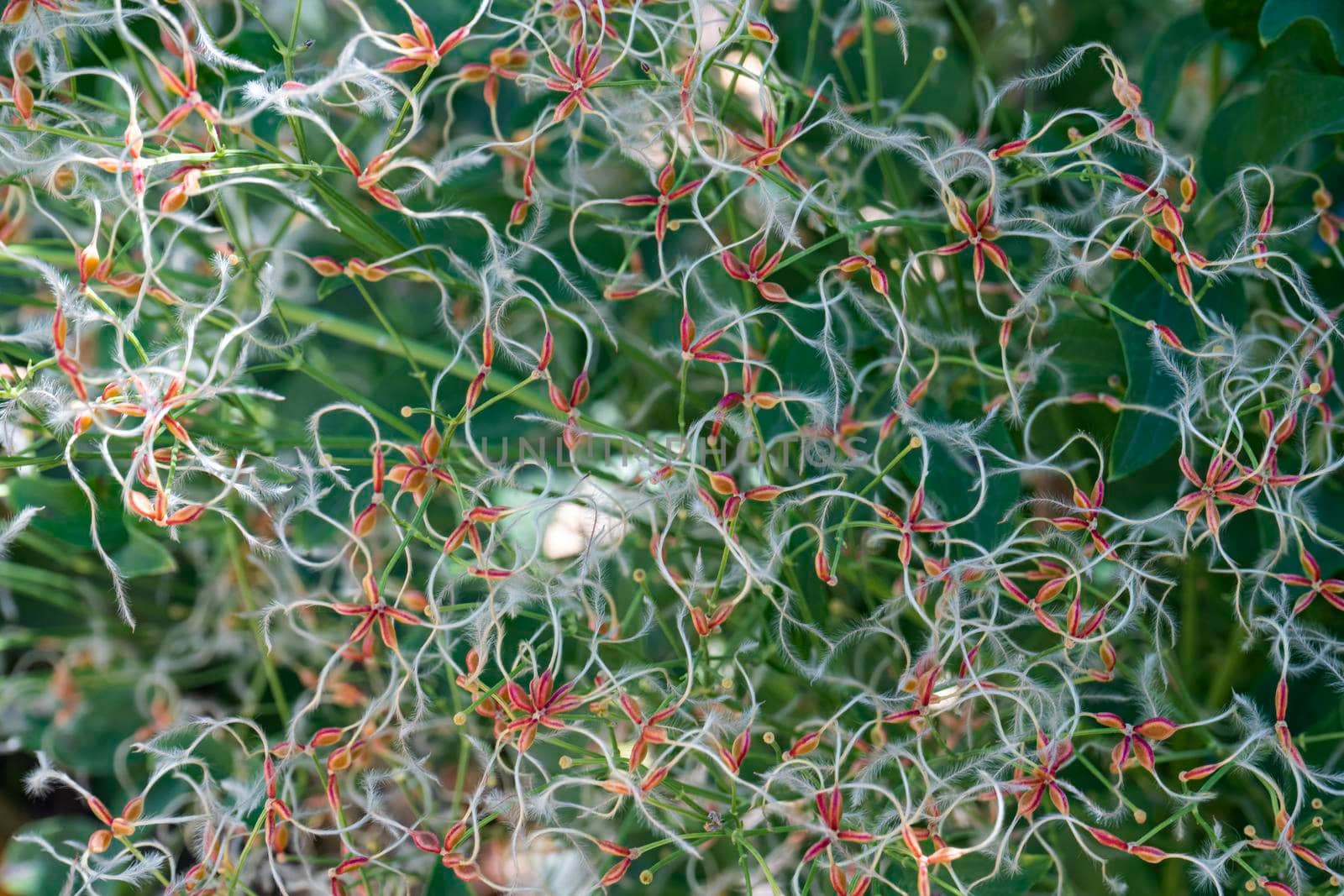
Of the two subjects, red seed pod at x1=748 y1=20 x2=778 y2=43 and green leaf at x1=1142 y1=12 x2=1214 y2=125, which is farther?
green leaf at x1=1142 y1=12 x2=1214 y2=125

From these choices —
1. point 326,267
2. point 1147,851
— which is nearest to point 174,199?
point 326,267

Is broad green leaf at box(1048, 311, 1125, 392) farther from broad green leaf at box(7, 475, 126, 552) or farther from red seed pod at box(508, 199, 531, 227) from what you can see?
broad green leaf at box(7, 475, 126, 552)

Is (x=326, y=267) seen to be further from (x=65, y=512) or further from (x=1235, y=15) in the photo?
(x=1235, y=15)

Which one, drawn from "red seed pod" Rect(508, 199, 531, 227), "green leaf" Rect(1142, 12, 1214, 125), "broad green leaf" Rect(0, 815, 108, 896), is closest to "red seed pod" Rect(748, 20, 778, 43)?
"red seed pod" Rect(508, 199, 531, 227)

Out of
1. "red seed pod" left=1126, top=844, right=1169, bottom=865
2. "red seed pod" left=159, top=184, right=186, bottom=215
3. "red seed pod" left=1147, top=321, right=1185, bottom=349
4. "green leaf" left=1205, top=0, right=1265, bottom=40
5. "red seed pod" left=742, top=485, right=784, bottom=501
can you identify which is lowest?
"red seed pod" left=1126, top=844, right=1169, bottom=865

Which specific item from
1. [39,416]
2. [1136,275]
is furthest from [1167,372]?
[39,416]

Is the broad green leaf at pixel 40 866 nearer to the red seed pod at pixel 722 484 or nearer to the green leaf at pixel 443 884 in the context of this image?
the green leaf at pixel 443 884
